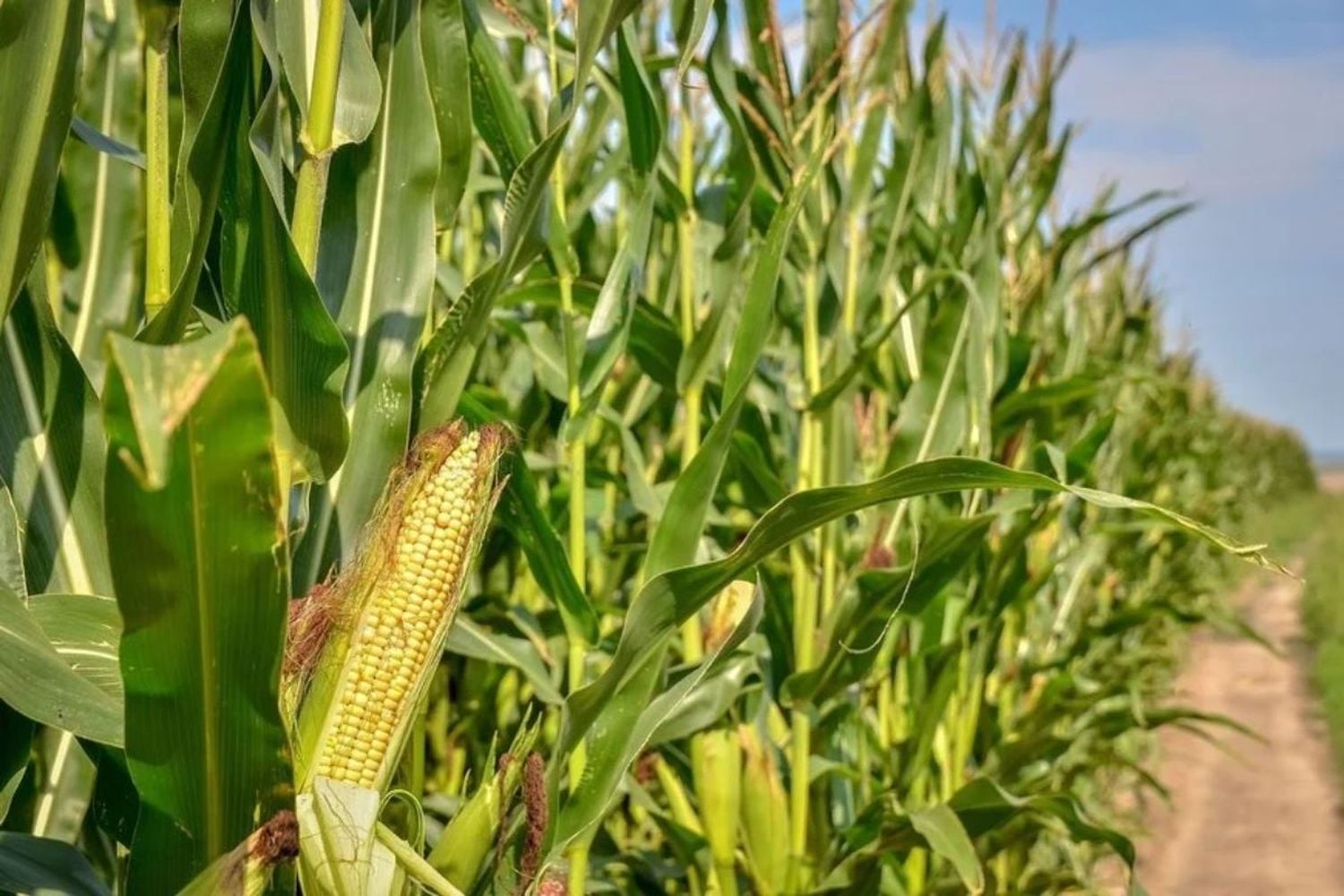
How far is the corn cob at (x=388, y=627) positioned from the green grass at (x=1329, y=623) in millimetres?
6983

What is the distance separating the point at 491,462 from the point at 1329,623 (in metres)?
11.1

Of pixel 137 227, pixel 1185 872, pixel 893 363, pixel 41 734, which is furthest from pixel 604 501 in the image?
pixel 1185 872

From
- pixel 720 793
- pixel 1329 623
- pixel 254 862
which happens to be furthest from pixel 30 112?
pixel 1329 623

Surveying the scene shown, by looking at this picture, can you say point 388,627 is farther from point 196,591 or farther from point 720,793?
point 720,793

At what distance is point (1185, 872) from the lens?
5.54 m

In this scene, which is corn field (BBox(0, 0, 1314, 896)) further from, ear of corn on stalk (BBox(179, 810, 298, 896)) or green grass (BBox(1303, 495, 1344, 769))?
green grass (BBox(1303, 495, 1344, 769))

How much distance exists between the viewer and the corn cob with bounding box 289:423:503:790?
94cm

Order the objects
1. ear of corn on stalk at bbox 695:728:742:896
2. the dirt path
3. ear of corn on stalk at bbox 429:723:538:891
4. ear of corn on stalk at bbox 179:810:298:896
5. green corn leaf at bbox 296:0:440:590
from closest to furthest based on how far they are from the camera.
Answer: ear of corn on stalk at bbox 179:810:298:896
ear of corn on stalk at bbox 429:723:538:891
green corn leaf at bbox 296:0:440:590
ear of corn on stalk at bbox 695:728:742:896
the dirt path

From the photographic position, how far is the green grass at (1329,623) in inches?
312

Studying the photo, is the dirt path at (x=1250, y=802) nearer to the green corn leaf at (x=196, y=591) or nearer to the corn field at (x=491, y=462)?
the corn field at (x=491, y=462)

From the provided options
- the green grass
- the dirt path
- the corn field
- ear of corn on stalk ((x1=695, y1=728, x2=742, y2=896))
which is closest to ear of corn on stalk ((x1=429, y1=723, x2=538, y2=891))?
the corn field

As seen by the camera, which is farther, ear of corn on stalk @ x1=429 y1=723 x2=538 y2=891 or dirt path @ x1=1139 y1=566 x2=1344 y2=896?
dirt path @ x1=1139 y1=566 x2=1344 y2=896

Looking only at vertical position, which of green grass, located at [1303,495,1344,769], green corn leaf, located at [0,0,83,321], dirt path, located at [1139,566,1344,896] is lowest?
dirt path, located at [1139,566,1344,896]

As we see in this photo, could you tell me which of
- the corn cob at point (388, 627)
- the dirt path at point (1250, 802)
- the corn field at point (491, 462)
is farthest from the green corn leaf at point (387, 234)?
the dirt path at point (1250, 802)
